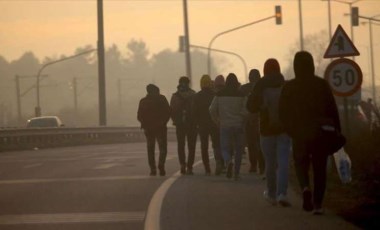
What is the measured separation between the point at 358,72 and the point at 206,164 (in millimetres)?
4480

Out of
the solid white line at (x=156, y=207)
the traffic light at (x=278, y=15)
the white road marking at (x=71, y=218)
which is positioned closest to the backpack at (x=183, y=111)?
the solid white line at (x=156, y=207)

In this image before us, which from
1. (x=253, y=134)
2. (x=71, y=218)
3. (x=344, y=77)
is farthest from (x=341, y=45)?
(x=71, y=218)

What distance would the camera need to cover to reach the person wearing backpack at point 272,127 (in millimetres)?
13352

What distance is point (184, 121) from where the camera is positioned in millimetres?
20578

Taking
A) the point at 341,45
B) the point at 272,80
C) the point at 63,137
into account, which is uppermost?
the point at 341,45

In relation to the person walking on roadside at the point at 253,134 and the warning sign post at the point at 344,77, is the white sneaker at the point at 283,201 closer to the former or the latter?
the warning sign post at the point at 344,77

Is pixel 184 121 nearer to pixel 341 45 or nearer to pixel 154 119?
pixel 154 119

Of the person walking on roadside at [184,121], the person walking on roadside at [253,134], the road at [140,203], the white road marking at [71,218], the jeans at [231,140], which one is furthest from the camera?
the person walking on roadside at [184,121]

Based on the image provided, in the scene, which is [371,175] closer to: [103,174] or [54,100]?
[103,174]

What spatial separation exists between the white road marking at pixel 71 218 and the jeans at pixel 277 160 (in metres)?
1.78

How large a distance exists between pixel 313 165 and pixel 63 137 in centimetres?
3385

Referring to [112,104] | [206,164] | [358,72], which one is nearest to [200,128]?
[206,164]

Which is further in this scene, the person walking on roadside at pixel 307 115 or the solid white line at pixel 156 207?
the person walking on roadside at pixel 307 115

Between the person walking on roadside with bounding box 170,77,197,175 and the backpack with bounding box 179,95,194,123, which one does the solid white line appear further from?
the backpack with bounding box 179,95,194,123
